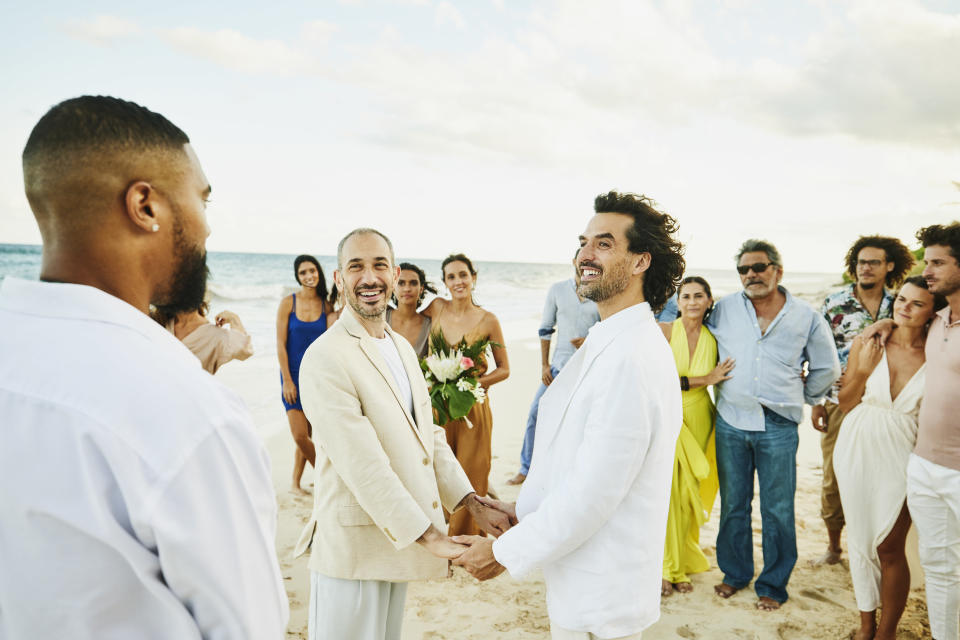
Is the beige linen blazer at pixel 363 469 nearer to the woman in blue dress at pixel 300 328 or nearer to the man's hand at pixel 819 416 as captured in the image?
the woman in blue dress at pixel 300 328

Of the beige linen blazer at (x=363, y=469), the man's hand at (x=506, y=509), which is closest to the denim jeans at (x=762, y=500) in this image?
the man's hand at (x=506, y=509)

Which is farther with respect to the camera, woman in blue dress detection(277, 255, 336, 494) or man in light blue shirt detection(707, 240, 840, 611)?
woman in blue dress detection(277, 255, 336, 494)

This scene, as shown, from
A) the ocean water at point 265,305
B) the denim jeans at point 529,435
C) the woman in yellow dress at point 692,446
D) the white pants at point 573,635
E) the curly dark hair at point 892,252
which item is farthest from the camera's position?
the ocean water at point 265,305

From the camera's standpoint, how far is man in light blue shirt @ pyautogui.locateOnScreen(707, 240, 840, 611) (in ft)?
14.0

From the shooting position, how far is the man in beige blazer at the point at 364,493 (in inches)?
95.3

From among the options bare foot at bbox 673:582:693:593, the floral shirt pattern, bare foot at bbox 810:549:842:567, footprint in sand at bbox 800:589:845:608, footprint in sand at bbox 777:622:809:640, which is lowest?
bare foot at bbox 673:582:693:593

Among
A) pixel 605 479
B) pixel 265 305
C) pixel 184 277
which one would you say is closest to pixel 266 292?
pixel 265 305

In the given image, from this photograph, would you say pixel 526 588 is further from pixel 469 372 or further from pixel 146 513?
pixel 146 513

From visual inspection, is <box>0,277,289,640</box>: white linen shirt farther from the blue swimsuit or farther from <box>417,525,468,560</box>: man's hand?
the blue swimsuit

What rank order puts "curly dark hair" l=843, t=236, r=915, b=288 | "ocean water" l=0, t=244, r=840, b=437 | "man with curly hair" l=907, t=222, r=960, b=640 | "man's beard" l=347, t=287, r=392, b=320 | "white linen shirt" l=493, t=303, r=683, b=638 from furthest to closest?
1. "ocean water" l=0, t=244, r=840, b=437
2. "curly dark hair" l=843, t=236, r=915, b=288
3. "man with curly hair" l=907, t=222, r=960, b=640
4. "man's beard" l=347, t=287, r=392, b=320
5. "white linen shirt" l=493, t=303, r=683, b=638

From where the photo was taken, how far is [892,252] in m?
4.89

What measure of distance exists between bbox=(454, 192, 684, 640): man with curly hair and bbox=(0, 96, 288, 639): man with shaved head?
1.25 metres

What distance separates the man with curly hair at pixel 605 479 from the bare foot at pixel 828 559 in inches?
137

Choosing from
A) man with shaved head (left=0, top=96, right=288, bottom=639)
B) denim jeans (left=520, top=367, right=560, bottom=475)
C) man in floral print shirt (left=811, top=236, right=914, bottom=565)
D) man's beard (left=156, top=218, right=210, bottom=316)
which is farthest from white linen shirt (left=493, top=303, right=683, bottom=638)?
denim jeans (left=520, top=367, right=560, bottom=475)
